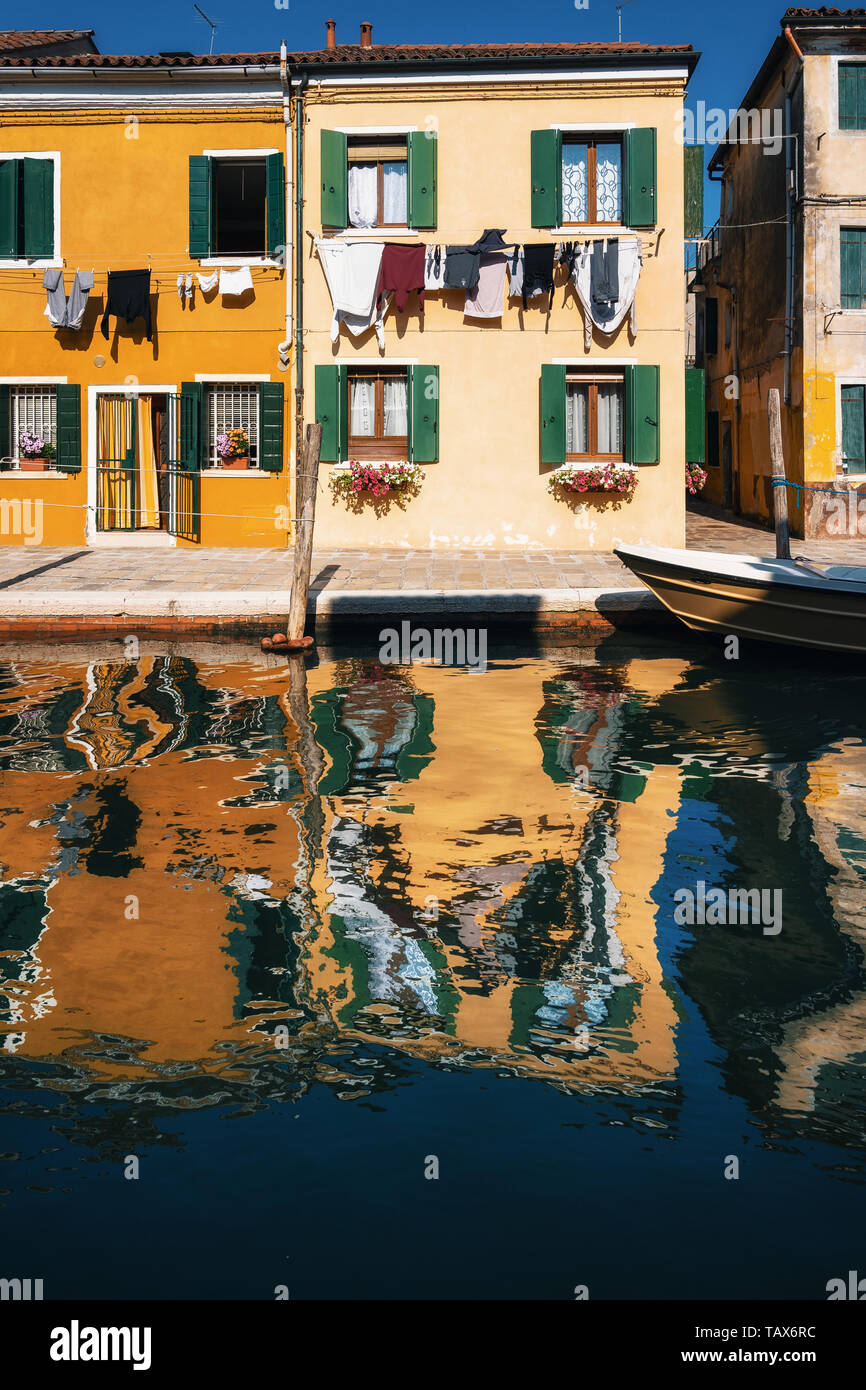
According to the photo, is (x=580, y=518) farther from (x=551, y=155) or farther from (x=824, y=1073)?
(x=824, y=1073)

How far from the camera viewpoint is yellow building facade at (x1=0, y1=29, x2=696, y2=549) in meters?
18.8

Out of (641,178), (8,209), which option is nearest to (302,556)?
(641,178)

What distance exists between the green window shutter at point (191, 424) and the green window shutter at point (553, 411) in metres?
4.71

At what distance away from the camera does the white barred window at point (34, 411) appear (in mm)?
19891

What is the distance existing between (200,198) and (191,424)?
3.05 metres

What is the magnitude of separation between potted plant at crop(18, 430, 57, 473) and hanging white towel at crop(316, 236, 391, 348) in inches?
177

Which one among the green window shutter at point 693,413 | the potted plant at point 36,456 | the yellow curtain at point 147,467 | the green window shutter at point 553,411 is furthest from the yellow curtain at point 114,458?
the green window shutter at point 693,413

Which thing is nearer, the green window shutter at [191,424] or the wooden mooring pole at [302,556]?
the wooden mooring pole at [302,556]

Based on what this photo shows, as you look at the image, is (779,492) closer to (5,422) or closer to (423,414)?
(423,414)

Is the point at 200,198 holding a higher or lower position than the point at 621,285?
higher

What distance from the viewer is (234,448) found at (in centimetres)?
1950

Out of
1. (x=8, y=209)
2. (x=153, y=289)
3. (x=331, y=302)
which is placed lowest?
(x=331, y=302)

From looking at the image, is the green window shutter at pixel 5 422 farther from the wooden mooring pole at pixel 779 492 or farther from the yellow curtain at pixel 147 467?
the wooden mooring pole at pixel 779 492

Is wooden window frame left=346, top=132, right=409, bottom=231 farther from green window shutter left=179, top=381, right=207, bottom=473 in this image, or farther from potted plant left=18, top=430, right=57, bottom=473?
potted plant left=18, top=430, right=57, bottom=473
